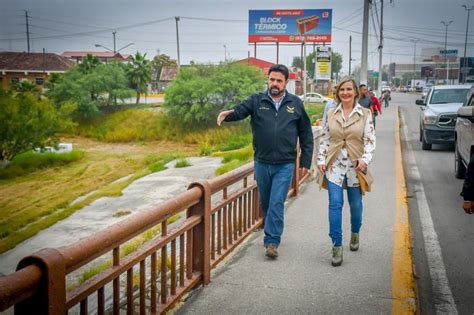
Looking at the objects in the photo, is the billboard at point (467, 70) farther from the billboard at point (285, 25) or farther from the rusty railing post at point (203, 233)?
the rusty railing post at point (203, 233)

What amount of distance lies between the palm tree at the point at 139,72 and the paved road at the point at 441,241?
5606 cm

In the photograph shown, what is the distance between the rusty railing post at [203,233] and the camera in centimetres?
471

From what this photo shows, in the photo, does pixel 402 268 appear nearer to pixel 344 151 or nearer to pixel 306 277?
pixel 306 277

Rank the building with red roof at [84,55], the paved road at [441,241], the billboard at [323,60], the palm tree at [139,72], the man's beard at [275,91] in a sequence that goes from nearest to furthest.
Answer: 1. the paved road at [441,241]
2. the man's beard at [275,91]
3. the billboard at [323,60]
4. the palm tree at [139,72]
5. the building with red roof at [84,55]

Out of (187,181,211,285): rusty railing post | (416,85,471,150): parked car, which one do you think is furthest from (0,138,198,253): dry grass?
(187,181,211,285): rusty railing post

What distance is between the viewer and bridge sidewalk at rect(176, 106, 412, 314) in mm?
4406

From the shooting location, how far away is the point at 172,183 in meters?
21.1

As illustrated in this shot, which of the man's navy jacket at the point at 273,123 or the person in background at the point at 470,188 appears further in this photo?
the man's navy jacket at the point at 273,123

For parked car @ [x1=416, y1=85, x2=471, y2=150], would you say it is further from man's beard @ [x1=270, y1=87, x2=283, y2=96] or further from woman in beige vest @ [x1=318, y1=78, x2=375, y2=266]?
man's beard @ [x1=270, y1=87, x2=283, y2=96]

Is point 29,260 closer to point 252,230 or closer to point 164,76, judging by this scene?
point 252,230

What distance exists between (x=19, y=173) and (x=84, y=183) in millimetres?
10522

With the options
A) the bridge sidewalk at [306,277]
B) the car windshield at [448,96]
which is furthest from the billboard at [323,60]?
the bridge sidewalk at [306,277]

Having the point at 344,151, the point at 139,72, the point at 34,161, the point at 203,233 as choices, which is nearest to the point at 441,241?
the point at 344,151

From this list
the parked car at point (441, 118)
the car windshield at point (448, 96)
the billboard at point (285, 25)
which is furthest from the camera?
the billboard at point (285, 25)
